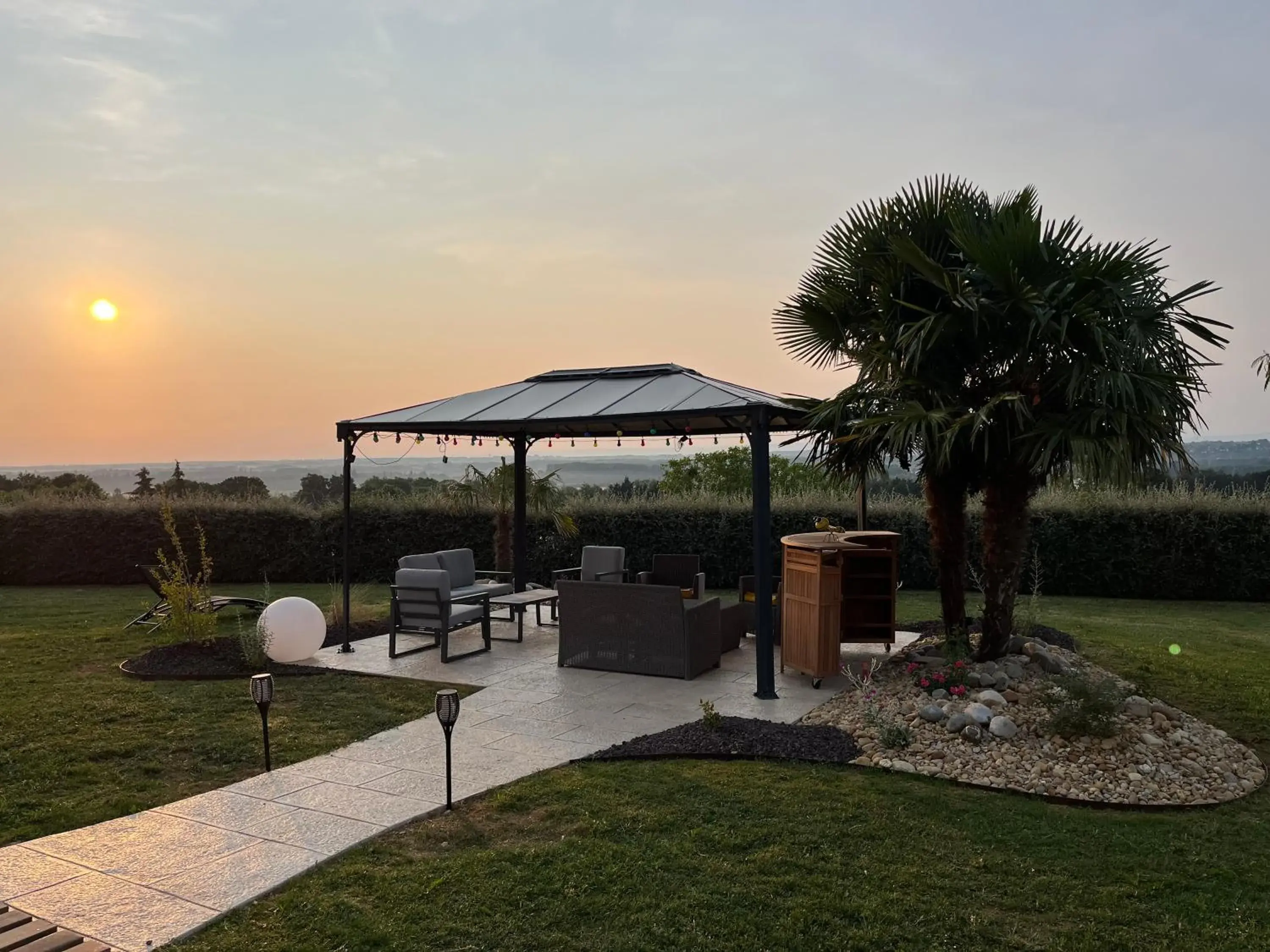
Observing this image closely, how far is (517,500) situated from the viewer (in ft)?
36.0

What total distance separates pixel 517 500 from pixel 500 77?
16.5 ft

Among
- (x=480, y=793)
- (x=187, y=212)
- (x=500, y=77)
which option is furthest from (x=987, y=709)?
(x=187, y=212)

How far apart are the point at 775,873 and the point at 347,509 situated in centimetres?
670

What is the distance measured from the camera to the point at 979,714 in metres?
5.39

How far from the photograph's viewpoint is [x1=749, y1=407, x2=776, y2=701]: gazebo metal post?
6.60 m

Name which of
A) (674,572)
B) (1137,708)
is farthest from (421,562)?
(1137,708)

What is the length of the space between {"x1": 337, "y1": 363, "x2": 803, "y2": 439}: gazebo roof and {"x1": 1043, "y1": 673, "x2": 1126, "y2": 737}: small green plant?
113 inches

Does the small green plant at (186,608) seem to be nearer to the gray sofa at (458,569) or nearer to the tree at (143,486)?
the gray sofa at (458,569)

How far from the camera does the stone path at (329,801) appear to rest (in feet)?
10.9

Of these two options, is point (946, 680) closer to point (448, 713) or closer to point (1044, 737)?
point (1044, 737)

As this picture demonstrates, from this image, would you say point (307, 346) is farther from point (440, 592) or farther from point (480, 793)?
point (480, 793)

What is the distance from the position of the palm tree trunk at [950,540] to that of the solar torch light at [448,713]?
454 centimetres

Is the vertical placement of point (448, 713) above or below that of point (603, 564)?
below

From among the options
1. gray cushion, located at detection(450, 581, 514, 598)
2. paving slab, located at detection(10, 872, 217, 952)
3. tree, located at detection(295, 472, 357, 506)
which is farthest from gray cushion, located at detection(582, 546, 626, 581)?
tree, located at detection(295, 472, 357, 506)
